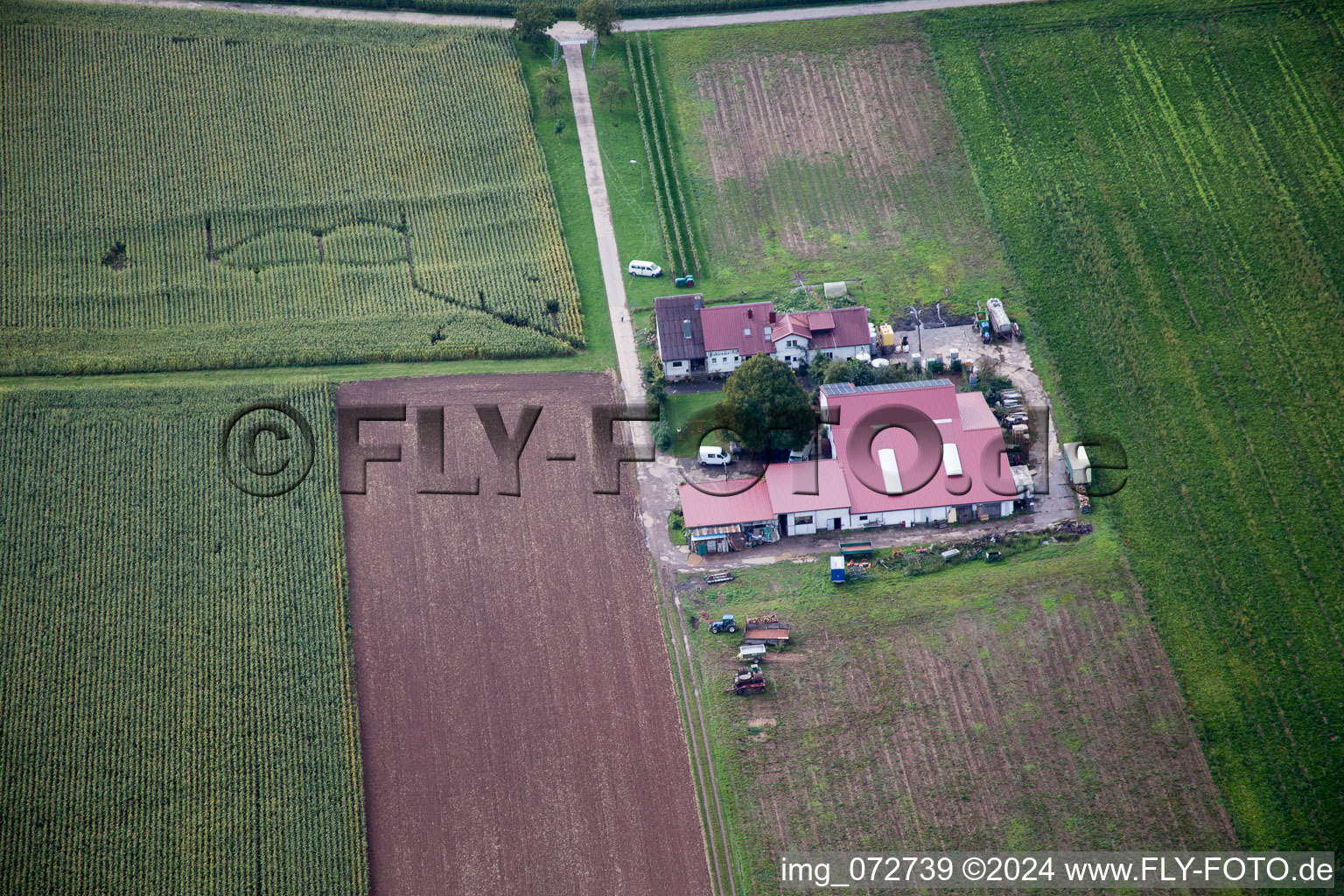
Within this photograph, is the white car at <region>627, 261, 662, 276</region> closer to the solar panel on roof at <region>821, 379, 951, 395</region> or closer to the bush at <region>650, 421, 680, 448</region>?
the bush at <region>650, 421, 680, 448</region>

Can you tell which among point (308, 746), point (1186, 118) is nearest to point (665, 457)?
→ point (308, 746)

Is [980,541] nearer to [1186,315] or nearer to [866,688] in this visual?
[866,688]

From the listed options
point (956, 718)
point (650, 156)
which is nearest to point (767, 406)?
point (956, 718)

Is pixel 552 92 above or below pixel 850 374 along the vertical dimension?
above

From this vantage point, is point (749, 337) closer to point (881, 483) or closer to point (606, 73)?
point (881, 483)

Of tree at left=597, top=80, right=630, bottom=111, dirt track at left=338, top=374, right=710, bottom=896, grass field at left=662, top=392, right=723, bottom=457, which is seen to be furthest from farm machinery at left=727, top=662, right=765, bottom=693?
tree at left=597, top=80, right=630, bottom=111

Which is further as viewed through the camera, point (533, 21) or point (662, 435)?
point (533, 21)

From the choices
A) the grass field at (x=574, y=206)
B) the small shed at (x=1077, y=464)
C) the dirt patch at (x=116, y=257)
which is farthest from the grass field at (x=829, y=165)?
the dirt patch at (x=116, y=257)
